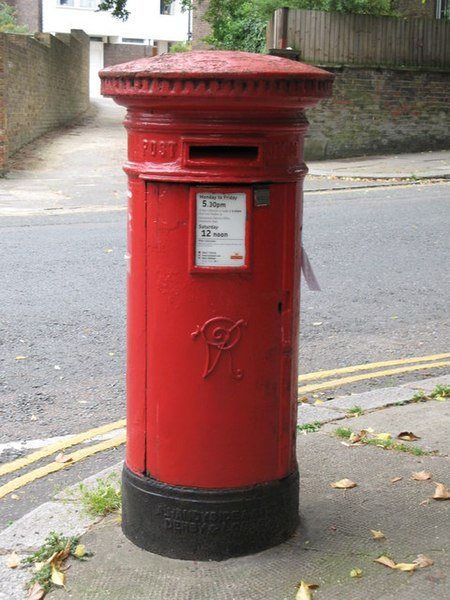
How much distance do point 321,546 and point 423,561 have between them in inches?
15.1

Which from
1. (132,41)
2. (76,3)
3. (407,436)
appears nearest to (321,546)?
(407,436)

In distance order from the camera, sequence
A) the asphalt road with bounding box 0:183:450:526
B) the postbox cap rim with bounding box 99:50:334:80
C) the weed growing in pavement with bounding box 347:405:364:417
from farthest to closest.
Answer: the asphalt road with bounding box 0:183:450:526, the weed growing in pavement with bounding box 347:405:364:417, the postbox cap rim with bounding box 99:50:334:80

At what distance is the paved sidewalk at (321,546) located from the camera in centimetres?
312

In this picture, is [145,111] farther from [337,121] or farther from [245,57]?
[337,121]

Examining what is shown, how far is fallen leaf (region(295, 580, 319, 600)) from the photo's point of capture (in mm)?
3031

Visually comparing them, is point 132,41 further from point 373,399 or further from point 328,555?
point 328,555

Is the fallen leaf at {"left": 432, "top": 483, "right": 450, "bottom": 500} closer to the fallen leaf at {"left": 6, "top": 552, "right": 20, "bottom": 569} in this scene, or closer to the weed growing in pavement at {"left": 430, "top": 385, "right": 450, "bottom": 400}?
the weed growing in pavement at {"left": 430, "top": 385, "right": 450, "bottom": 400}

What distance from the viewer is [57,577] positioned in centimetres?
320

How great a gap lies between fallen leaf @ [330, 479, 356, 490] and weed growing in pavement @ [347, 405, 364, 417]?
989 mm

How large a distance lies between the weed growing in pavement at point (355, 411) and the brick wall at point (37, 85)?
41.2ft

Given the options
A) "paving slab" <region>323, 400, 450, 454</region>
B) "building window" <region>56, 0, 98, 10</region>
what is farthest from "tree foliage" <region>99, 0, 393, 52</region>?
"building window" <region>56, 0, 98, 10</region>

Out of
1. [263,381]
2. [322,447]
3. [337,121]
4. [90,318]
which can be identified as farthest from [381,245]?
[337,121]

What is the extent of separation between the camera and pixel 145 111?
10.2 ft

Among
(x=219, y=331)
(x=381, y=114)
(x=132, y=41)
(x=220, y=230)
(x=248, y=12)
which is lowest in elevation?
(x=219, y=331)
